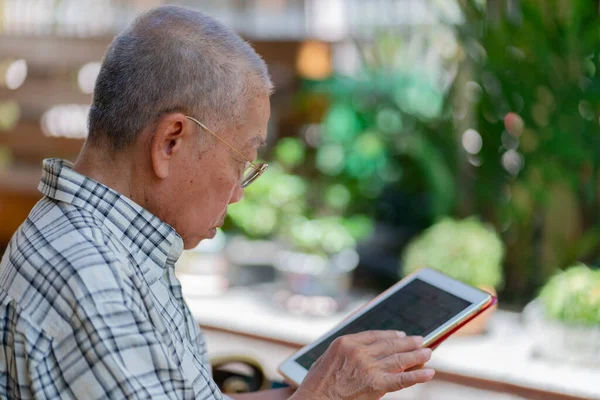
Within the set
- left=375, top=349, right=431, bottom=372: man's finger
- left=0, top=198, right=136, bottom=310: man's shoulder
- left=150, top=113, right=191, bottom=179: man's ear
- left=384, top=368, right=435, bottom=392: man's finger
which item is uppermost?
left=150, top=113, right=191, bottom=179: man's ear

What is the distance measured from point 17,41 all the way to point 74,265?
443 centimetres

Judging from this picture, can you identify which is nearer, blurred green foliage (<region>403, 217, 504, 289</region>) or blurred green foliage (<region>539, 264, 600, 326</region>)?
blurred green foliage (<region>539, 264, 600, 326</region>)

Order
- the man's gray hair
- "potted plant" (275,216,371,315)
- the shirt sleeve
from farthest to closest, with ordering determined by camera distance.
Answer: "potted plant" (275,216,371,315), the man's gray hair, the shirt sleeve

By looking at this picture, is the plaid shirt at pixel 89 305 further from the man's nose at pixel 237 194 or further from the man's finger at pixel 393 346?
the man's finger at pixel 393 346

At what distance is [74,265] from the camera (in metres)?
0.91

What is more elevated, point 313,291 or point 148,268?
point 148,268

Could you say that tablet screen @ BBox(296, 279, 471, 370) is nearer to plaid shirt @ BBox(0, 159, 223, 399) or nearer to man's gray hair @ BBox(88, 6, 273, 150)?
plaid shirt @ BBox(0, 159, 223, 399)

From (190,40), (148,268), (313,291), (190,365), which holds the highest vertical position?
(190,40)

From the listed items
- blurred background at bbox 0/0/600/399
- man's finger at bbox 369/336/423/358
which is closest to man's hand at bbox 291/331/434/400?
man's finger at bbox 369/336/423/358

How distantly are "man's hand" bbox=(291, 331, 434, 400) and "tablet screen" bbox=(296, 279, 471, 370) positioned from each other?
93 mm

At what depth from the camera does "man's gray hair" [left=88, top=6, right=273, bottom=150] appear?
38.8 inches

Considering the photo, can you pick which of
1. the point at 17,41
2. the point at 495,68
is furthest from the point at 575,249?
the point at 17,41

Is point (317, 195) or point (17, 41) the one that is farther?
point (17, 41)

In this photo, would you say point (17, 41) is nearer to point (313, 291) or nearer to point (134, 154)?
point (313, 291)
